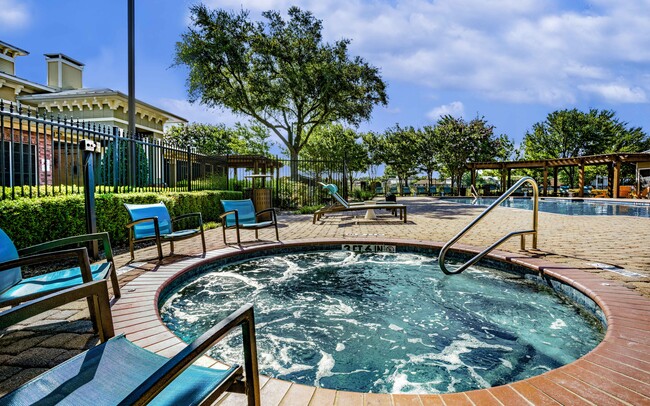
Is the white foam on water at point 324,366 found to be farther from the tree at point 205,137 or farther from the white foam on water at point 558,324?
the tree at point 205,137

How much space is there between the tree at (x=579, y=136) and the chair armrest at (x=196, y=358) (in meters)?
39.4

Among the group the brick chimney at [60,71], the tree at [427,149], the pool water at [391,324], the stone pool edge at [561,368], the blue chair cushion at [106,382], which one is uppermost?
the brick chimney at [60,71]

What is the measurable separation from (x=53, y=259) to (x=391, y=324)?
265cm

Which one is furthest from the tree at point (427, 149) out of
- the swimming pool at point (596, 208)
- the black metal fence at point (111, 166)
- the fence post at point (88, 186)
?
the fence post at point (88, 186)

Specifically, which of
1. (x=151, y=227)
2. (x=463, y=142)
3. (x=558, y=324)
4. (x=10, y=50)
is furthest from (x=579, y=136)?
(x=10, y=50)

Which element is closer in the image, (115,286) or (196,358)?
(196,358)

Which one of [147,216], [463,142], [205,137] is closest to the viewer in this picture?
[147,216]

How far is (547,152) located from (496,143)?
8730 mm

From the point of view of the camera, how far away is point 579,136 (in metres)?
32.0

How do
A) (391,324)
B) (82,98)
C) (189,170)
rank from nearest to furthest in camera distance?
(391,324) < (189,170) < (82,98)

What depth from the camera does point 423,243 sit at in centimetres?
563

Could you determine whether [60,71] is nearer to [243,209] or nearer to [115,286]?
[243,209]

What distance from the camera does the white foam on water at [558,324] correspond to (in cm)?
296

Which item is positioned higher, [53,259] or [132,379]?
[53,259]
